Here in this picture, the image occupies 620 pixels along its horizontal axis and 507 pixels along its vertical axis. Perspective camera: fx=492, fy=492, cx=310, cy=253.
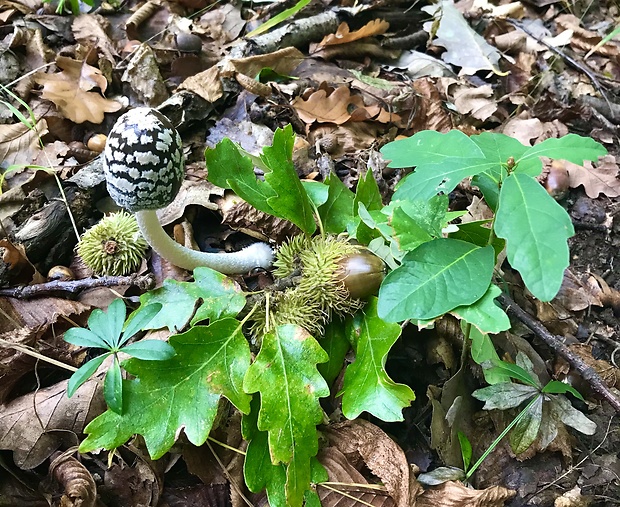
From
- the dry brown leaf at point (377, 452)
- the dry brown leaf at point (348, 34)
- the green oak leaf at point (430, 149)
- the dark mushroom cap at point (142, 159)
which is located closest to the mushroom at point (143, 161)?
the dark mushroom cap at point (142, 159)

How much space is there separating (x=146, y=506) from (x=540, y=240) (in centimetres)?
167

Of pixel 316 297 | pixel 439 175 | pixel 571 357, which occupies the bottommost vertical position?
pixel 571 357

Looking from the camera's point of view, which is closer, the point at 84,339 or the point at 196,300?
the point at 84,339

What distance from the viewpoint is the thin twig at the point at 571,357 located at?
1.87 m

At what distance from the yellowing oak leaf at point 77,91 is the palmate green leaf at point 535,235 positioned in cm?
268

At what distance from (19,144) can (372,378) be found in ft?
8.37

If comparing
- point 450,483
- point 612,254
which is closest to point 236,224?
point 450,483

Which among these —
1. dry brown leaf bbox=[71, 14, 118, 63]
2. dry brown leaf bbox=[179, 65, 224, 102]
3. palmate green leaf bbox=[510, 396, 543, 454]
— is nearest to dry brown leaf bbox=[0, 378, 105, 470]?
palmate green leaf bbox=[510, 396, 543, 454]

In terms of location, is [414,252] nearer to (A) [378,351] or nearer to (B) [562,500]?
(A) [378,351]

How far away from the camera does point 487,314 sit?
5.11 feet

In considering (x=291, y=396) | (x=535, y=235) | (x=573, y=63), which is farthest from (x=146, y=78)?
(x=573, y=63)

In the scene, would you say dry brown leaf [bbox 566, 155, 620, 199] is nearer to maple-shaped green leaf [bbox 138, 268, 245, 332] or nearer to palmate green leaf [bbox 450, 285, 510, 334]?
palmate green leaf [bbox 450, 285, 510, 334]

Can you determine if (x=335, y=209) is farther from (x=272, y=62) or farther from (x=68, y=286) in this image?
(x=272, y=62)

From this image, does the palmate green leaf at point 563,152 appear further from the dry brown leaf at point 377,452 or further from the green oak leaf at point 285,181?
the dry brown leaf at point 377,452
